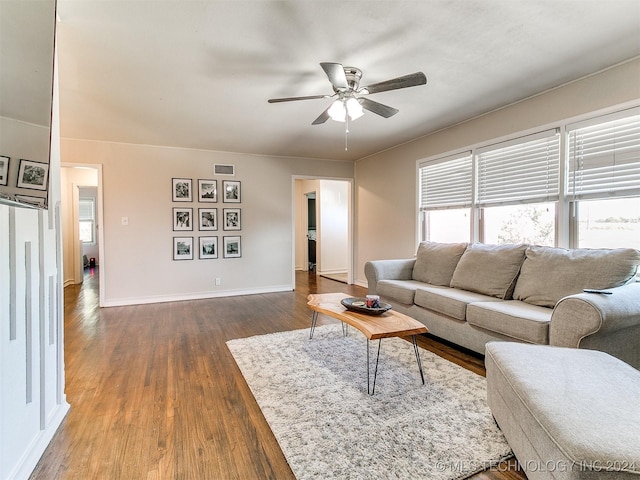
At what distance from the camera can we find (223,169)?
5.31m

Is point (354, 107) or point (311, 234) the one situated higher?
point (354, 107)

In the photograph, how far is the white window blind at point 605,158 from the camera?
2.56 meters

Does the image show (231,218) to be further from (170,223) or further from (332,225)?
(332,225)

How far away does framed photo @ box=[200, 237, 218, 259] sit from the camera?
522 cm

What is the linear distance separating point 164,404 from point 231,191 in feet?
12.6

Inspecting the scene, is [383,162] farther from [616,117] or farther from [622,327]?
[622,327]

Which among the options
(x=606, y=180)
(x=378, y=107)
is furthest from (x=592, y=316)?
(x=378, y=107)

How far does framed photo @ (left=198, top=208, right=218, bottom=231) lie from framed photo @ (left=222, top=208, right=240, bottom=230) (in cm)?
13

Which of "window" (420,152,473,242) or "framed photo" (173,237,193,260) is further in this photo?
"framed photo" (173,237,193,260)

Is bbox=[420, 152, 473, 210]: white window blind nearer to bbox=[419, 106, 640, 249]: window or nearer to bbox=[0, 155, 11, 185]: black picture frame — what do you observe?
bbox=[419, 106, 640, 249]: window

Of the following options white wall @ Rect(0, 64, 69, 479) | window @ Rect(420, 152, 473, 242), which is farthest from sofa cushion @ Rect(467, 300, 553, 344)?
white wall @ Rect(0, 64, 69, 479)

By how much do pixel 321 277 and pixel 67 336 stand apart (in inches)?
186

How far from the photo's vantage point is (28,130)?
132 centimetres

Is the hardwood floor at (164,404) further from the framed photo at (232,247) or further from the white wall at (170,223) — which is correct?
the framed photo at (232,247)
